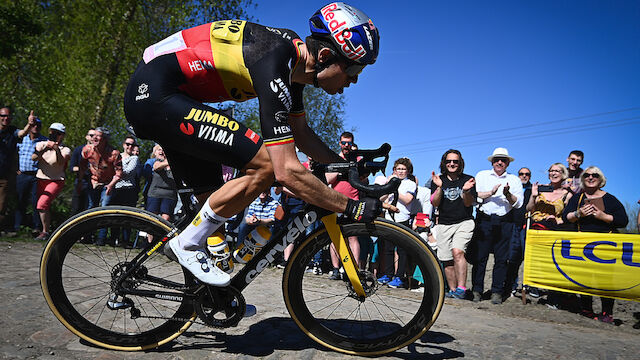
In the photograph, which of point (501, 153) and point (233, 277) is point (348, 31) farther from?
point (501, 153)

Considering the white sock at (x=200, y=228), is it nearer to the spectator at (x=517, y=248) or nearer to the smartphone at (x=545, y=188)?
the spectator at (x=517, y=248)

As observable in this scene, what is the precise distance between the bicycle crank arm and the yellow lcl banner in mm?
4905

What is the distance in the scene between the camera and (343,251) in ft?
8.85

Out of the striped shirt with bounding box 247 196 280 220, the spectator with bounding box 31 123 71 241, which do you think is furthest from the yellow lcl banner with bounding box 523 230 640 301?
the spectator with bounding box 31 123 71 241

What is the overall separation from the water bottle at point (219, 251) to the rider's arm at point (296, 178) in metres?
0.70

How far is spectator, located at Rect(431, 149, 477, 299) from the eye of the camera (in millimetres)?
6367

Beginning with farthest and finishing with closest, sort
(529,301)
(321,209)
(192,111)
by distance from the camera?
(529,301)
(321,209)
(192,111)

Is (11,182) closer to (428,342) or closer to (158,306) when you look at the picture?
(158,306)

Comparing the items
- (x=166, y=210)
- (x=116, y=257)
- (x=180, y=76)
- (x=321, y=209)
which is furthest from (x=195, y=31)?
(x=166, y=210)

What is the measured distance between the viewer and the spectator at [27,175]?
773 centimetres

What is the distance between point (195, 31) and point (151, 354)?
222 centimetres

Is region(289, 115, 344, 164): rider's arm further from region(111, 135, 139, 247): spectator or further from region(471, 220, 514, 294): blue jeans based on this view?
region(111, 135, 139, 247): spectator

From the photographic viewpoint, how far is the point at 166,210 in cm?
761

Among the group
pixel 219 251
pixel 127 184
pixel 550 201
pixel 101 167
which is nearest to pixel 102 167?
pixel 101 167
